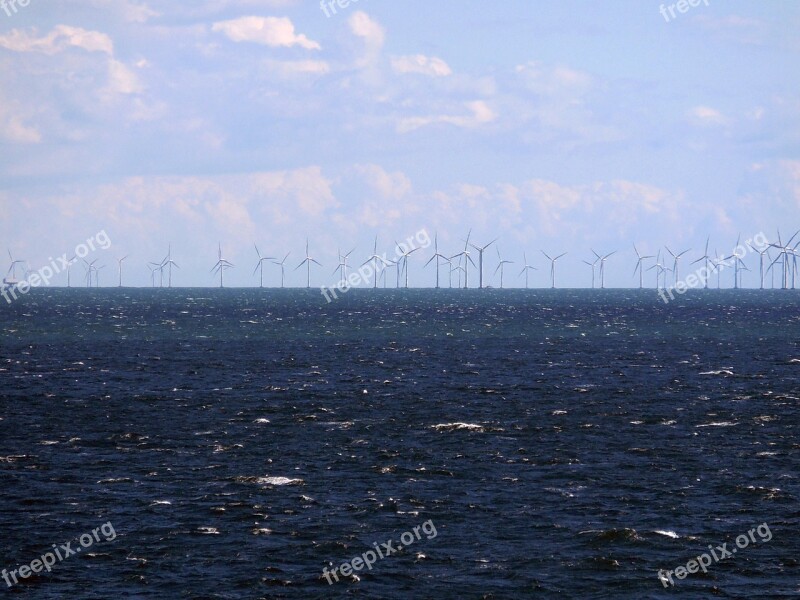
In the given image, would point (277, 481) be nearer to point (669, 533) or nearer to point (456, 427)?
point (669, 533)

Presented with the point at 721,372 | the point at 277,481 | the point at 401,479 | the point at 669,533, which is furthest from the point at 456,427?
the point at 721,372

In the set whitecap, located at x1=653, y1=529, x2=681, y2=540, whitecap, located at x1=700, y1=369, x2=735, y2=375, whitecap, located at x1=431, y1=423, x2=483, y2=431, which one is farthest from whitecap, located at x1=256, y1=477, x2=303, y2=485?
whitecap, located at x1=700, y1=369, x2=735, y2=375

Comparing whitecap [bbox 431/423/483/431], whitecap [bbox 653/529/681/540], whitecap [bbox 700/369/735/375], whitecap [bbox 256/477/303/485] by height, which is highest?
whitecap [bbox 700/369/735/375]

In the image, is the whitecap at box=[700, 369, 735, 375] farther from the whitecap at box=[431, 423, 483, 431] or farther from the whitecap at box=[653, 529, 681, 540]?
the whitecap at box=[653, 529, 681, 540]

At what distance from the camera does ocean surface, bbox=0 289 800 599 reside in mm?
33150

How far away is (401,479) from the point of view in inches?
1843

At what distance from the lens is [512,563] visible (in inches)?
1344

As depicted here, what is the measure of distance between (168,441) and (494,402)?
83.5 feet

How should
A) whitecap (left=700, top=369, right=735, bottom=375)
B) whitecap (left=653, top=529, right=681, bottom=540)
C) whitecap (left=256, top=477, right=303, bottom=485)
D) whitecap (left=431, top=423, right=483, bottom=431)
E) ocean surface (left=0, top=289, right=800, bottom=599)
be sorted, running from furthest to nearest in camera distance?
whitecap (left=700, top=369, right=735, bottom=375) → whitecap (left=431, top=423, right=483, bottom=431) → whitecap (left=256, top=477, right=303, bottom=485) → whitecap (left=653, top=529, right=681, bottom=540) → ocean surface (left=0, top=289, right=800, bottom=599)

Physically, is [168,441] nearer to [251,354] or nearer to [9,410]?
[9,410]

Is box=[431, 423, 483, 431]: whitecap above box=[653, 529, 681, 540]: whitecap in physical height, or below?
above

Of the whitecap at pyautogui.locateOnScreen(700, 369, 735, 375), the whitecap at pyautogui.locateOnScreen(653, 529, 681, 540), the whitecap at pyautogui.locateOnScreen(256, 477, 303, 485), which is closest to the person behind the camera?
the whitecap at pyautogui.locateOnScreen(653, 529, 681, 540)

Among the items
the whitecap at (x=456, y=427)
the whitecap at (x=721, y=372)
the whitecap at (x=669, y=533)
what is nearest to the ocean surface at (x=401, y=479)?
the whitecap at (x=669, y=533)

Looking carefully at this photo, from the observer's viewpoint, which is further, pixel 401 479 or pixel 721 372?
pixel 721 372
